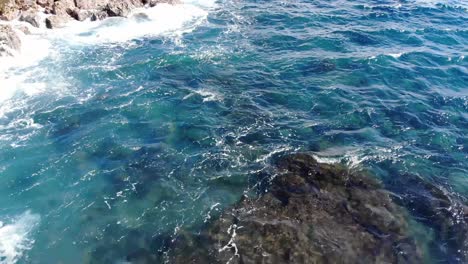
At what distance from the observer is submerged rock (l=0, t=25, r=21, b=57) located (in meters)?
45.8

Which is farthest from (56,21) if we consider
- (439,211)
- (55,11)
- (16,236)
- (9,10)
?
(439,211)

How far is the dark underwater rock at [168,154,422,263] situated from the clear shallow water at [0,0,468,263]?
183cm

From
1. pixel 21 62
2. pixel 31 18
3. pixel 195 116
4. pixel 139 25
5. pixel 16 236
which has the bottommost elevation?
pixel 16 236

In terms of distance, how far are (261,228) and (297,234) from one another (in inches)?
97.0

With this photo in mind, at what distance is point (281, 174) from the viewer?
3178 cm

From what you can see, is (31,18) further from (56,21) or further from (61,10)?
(61,10)

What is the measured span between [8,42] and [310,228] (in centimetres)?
4026

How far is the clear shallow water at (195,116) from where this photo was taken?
2906cm

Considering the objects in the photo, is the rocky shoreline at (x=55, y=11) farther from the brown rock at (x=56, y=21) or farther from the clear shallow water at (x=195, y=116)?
the clear shallow water at (x=195, y=116)

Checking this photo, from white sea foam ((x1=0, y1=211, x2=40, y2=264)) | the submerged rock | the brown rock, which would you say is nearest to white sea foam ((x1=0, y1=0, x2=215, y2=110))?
the submerged rock

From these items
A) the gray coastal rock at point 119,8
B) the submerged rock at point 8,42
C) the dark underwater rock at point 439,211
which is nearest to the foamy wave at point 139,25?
the gray coastal rock at point 119,8

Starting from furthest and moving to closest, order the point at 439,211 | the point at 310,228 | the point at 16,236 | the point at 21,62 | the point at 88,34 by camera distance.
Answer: the point at 88,34 < the point at 21,62 < the point at 439,211 < the point at 310,228 < the point at 16,236

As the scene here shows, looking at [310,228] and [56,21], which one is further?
[56,21]

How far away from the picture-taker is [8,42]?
4606 cm
